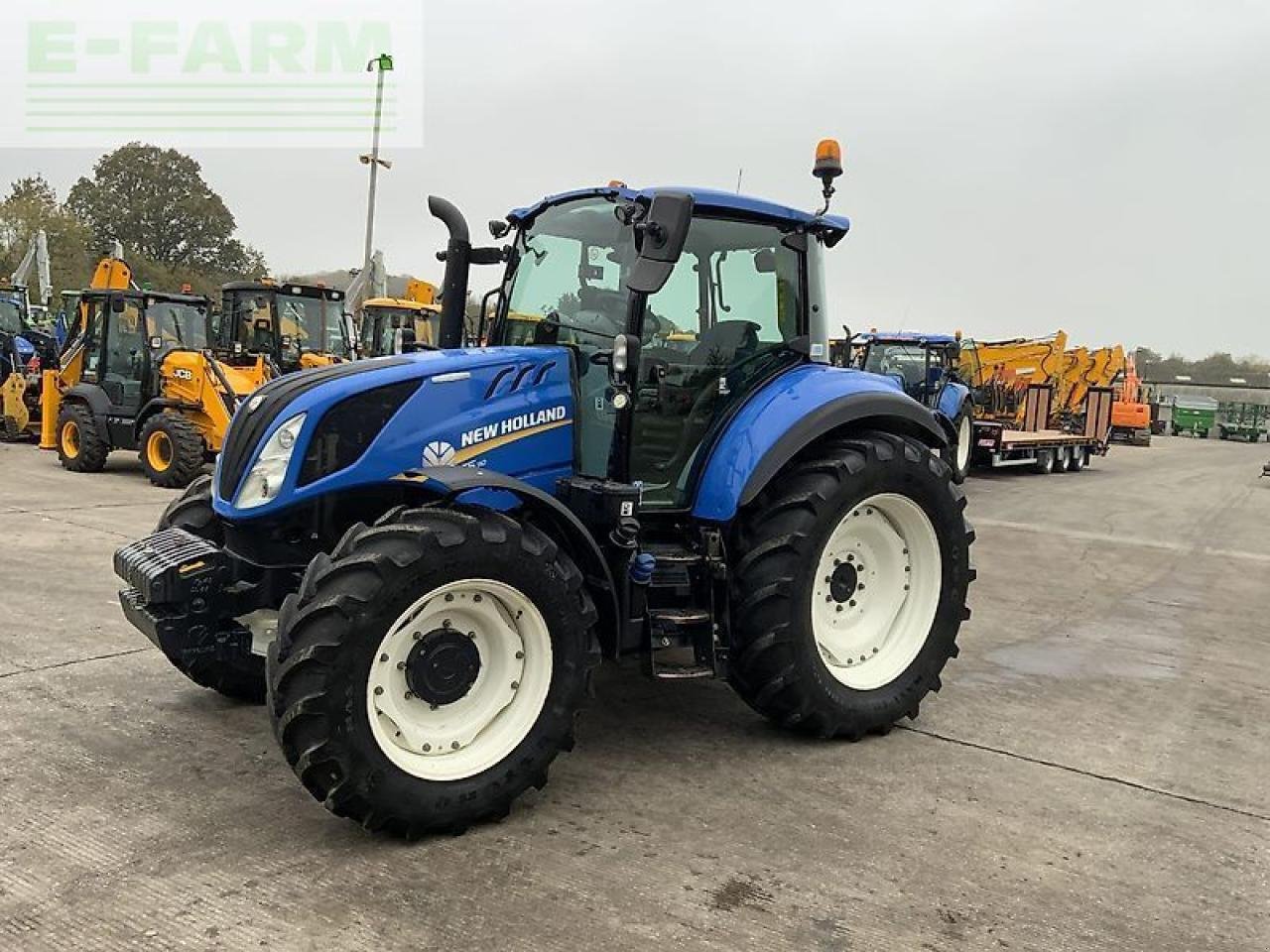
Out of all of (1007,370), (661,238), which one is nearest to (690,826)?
(661,238)

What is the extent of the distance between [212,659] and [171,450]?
347 inches

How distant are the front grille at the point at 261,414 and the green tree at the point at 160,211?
54.0m

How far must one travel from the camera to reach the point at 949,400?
16.6 meters

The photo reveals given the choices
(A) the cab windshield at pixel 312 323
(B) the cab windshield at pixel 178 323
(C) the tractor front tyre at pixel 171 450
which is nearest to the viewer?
(C) the tractor front tyre at pixel 171 450

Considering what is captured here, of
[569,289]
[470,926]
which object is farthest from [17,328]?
[470,926]

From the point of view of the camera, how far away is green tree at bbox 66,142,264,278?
175ft

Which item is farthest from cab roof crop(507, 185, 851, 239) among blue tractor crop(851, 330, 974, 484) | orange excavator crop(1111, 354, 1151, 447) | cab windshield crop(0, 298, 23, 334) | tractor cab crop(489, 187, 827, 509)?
orange excavator crop(1111, 354, 1151, 447)

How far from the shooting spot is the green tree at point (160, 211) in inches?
2101

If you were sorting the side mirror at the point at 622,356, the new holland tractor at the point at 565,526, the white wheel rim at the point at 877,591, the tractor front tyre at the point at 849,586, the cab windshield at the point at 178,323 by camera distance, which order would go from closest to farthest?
the new holland tractor at the point at 565,526, the side mirror at the point at 622,356, the tractor front tyre at the point at 849,586, the white wheel rim at the point at 877,591, the cab windshield at the point at 178,323

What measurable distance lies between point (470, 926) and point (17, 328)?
66.7 ft

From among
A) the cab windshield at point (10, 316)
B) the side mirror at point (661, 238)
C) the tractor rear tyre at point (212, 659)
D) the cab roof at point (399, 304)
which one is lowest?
the tractor rear tyre at point (212, 659)

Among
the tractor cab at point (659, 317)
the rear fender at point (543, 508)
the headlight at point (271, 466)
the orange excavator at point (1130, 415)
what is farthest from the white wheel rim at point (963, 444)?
the orange excavator at point (1130, 415)

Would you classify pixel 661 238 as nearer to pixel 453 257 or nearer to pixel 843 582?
pixel 453 257

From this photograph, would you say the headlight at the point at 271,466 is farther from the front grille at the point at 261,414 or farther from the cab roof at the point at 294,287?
the cab roof at the point at 294,287
